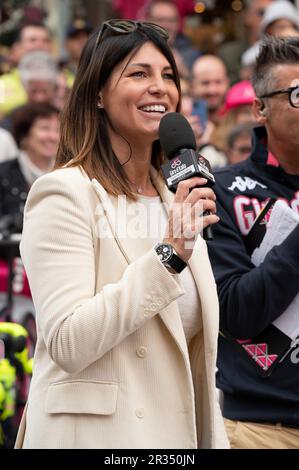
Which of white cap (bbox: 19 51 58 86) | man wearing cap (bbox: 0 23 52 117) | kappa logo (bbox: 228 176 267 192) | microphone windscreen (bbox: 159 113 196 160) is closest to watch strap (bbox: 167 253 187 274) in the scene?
microphone windscreen (bbox: 159 113 196 160)

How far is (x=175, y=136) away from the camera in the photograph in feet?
10.3

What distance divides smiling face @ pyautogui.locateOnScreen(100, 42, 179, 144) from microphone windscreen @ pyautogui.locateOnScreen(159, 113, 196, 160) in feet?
0.45

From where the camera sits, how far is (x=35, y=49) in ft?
35.6

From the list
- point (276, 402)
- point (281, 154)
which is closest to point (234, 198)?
point (281, 154)

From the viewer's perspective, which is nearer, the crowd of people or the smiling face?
the crowd of people

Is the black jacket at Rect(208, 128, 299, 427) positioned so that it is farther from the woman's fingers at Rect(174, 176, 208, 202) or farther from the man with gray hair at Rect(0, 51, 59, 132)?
the man with gray hair at Rect(0, 51, 59, 132)

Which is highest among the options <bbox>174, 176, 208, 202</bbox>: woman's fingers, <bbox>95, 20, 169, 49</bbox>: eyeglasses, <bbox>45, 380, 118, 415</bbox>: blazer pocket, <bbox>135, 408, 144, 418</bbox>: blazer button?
<bbox>95, 20, 169, 49</bbox>: eyeglasses

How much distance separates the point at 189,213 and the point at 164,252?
14 cm

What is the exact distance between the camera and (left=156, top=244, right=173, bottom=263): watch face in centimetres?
297

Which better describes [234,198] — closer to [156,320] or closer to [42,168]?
[156,320]

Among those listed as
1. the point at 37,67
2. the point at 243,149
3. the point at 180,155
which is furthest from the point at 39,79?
the point at 180,155

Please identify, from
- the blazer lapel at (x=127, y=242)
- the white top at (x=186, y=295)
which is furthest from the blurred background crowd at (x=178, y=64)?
the blazer lapel at (x=127, y=242)

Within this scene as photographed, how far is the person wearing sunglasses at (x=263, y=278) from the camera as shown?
142 inches

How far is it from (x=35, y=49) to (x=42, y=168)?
10.4 feet
